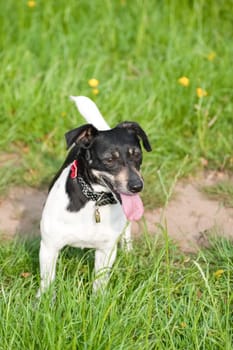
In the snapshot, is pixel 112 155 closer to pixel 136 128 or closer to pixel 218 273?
pixel 136 128

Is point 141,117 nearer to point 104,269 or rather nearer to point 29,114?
point 29,114

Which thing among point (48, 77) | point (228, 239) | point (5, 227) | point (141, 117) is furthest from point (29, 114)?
point (228, 239)

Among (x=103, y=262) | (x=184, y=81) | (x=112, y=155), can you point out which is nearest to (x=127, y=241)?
(x=103, y=262)

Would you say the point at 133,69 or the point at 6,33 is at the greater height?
the point at 6,33

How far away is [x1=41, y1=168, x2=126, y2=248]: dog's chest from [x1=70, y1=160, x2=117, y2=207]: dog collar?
3cm

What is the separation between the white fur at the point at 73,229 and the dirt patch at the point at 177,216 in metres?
0.73

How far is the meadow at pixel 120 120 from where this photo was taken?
3287mm

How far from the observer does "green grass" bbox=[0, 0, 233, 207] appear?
532 cm

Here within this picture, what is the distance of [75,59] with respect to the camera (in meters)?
5.99

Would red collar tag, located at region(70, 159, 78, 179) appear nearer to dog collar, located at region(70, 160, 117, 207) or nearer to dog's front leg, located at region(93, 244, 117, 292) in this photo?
dog collar, located at region(70, 160, 117, 207)

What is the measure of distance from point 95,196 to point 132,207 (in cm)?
21

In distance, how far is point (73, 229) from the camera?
3.59 m

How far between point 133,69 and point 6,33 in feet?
3.50

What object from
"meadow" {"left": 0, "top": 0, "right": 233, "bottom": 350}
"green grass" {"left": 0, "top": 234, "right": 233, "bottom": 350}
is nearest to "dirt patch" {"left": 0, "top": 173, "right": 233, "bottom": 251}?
"meadow" {"left": 0, "top": 0, "right": 233, "bottom": 350}
